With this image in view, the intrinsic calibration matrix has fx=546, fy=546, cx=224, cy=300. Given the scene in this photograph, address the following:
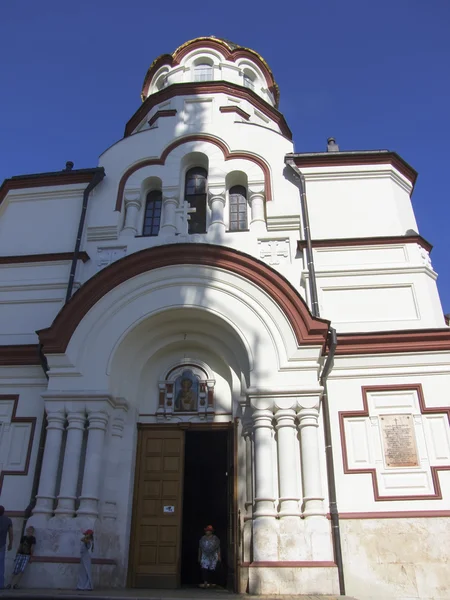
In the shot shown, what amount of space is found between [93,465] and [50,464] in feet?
2.52

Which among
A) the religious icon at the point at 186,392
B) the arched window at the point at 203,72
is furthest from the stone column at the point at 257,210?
the arched window at the point at 203,72

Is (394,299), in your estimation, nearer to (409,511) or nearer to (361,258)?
(361,258)

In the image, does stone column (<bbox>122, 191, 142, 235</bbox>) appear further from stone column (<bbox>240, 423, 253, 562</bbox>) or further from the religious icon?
stone column (<bbox>240, 423, 253, 562</bbox>)

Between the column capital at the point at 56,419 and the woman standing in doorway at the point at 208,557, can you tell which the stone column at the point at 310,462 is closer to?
the woman standing in doorway at the point at 208,557

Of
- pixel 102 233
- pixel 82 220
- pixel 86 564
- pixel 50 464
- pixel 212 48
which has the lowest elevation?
pixel 86 564

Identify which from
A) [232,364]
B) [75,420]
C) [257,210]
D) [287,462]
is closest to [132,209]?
[257,210]

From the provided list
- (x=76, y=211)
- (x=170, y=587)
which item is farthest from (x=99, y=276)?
(x=170, y=587)

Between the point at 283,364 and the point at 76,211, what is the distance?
6507 mm

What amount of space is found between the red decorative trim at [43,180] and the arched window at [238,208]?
348 cm

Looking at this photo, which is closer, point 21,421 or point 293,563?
point 293,563

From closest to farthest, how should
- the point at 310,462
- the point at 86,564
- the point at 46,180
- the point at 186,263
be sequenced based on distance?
the point at 86,564
the point at 310,462
the point at 186,263
the point at 46,180

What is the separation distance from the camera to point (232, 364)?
35.0 feet

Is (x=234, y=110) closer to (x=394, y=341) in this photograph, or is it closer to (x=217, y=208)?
(x=217, y=208)

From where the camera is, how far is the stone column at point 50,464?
30.2ft
